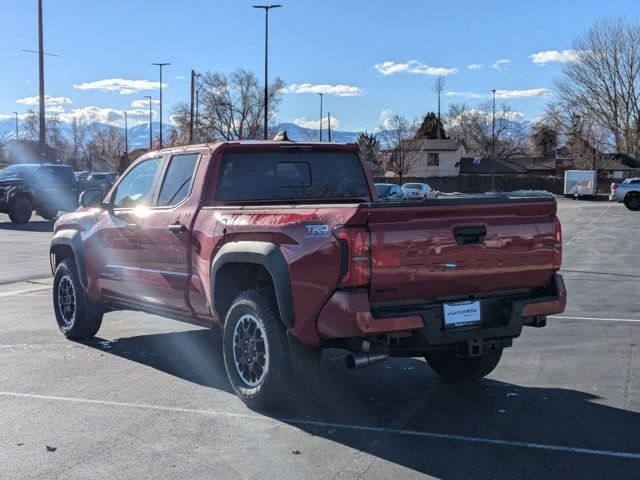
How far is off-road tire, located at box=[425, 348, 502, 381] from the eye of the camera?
5.98 m

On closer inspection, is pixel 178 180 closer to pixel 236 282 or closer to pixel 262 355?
pixel 236 282

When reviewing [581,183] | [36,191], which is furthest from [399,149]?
[36,191]

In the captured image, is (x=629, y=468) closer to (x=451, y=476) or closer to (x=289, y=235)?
(x=451, y=476)

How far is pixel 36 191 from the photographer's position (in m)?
24.8

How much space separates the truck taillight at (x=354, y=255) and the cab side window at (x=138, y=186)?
2.73 metres

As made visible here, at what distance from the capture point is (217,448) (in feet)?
14.8

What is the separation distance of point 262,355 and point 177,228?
1.35 metres

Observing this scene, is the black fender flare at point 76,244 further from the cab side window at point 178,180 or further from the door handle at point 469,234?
the door handle at point 469,234

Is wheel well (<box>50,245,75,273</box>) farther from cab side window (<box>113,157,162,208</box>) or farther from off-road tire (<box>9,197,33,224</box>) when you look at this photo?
off-road tire (<box>9,197,33,224</box>)

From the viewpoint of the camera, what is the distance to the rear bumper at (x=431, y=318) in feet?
14.7

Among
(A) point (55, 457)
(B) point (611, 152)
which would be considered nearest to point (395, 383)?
(A) point (55, 457)

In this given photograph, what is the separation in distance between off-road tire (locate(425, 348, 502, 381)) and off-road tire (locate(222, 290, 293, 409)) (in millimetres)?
1429

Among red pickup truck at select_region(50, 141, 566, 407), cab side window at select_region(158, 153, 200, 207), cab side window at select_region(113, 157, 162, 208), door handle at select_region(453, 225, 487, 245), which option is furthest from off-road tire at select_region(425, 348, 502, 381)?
cab side window at select_region(113, 157, 162, 208)

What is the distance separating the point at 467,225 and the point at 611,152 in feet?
242
